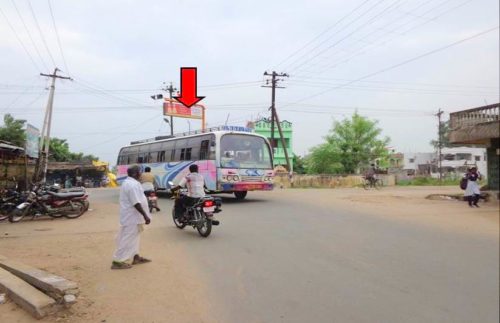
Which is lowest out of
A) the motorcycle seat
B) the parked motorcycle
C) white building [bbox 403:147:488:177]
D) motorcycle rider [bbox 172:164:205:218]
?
the parked motorcycle

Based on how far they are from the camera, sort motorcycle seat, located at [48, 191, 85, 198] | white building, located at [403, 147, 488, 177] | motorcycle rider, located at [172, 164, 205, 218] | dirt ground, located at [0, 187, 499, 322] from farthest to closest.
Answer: white building, located at [403, 147, 488, 177]
motorcycle seat, located at [48, 191, 85, 198]
motorcycle rider, located at [172, 164, 205, 218]
dirt ground, located at [0, 187, 499, 322]

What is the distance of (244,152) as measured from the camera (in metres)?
15.6

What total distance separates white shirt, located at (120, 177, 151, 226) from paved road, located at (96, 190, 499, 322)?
113 cm

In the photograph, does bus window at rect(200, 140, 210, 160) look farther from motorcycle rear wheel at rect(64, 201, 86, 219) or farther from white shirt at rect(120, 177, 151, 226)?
white shirt at rect(120, 177, 151, 226)

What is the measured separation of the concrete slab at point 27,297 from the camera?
4.36m

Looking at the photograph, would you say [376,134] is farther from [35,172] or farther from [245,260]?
[245,260]

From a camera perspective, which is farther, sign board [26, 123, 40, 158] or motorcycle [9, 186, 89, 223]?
sign board [26, 123, 40, 158]

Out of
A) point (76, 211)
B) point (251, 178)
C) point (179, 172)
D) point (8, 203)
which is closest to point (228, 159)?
point (251, 178)

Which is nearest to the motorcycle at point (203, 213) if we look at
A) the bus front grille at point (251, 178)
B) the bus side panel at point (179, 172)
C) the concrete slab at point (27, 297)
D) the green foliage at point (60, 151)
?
the concrete slab at point (27, 297)

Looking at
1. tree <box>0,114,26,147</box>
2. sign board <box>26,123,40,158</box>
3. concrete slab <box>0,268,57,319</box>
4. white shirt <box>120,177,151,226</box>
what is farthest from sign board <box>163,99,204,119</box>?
concrete slab <box>0,268,57,319</box>

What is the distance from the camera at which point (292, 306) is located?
4.46 m

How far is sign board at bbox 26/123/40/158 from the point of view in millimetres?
13806

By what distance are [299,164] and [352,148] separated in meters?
13.2

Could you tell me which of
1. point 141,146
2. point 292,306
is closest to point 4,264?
point 292,306
